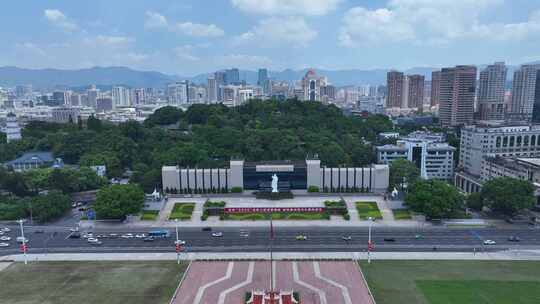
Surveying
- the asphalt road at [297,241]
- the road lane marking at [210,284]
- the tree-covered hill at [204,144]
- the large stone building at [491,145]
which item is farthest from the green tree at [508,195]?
the road lane marking at [210,284]

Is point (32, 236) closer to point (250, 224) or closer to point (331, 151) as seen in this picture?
point (250, 224)

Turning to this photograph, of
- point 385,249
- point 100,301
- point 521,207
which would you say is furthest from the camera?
point 521,207

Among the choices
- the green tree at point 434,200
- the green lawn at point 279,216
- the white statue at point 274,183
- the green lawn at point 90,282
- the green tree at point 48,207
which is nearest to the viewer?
the green lawn at point 90,282

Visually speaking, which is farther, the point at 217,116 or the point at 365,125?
the point at 365,125

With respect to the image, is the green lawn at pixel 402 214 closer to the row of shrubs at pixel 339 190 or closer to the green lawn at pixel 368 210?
the green lawn at pixel 368 210

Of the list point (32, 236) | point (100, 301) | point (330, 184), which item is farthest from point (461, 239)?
point (32, 236)

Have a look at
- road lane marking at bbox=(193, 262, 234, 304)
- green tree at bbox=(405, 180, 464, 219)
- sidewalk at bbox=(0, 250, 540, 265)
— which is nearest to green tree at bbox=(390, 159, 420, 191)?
green tree at bbox=(405, 180, 464, 219)
